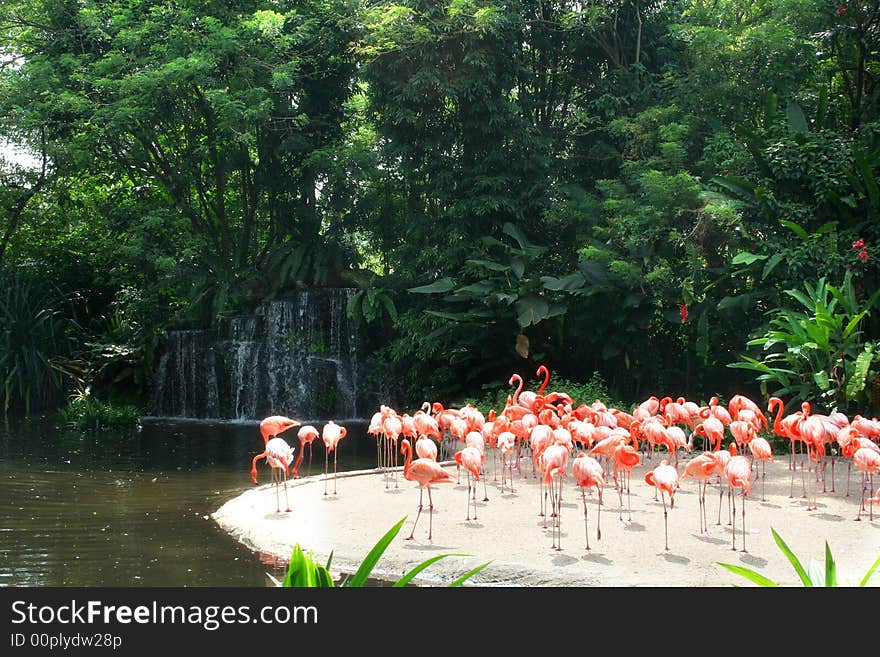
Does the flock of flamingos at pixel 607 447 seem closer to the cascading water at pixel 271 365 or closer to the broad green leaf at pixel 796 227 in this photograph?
the broad green leaf at pixel 796 227

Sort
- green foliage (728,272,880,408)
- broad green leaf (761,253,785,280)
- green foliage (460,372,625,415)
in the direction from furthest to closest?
1. green foliage (460,372,625,415)
2. broad green leaf (761,253,785,280)
3. green foliage (728,272,880,408)

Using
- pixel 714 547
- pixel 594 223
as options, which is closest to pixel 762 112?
pixel 594 223

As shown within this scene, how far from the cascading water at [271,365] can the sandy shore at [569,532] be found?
7.84m

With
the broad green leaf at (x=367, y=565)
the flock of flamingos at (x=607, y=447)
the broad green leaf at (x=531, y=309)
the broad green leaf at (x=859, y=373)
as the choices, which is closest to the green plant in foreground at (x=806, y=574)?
the broad green leaf at (x=367, y=565)

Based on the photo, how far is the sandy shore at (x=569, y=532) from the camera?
5.34 m

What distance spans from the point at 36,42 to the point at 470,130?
28.8ft

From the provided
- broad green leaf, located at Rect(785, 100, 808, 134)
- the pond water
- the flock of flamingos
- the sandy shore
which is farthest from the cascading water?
broad green leaf, located at Rect(785, 100, 808, 134)

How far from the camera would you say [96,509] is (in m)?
7.64

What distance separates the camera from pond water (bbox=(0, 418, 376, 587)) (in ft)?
18.7

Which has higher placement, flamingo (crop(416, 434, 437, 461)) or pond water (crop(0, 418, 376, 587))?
flamingo (crop(416, 434, 437, 461))

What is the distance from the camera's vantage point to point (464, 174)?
15070mm

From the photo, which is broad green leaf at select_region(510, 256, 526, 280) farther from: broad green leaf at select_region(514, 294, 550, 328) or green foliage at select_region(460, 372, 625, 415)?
green foliage at select_region(460, 372, 625, 415)

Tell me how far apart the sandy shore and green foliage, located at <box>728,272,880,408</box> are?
1237 mm

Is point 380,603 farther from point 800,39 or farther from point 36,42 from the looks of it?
point 36,42
